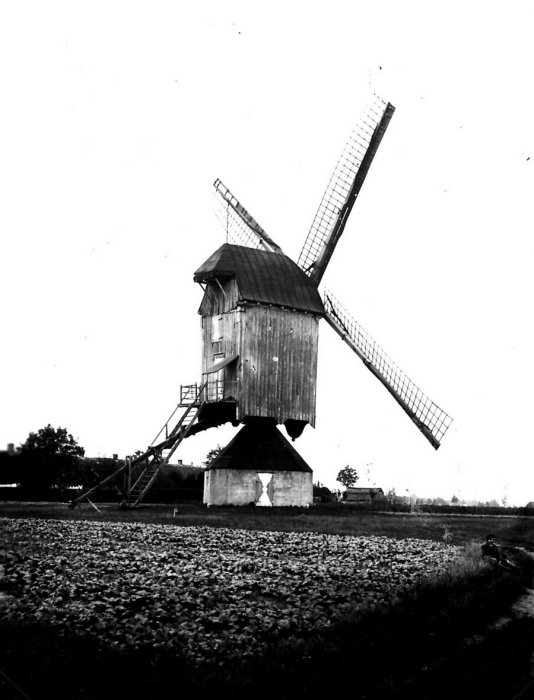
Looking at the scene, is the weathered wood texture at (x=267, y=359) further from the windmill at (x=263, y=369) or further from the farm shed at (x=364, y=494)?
the farm shed at (x=364, y=494)

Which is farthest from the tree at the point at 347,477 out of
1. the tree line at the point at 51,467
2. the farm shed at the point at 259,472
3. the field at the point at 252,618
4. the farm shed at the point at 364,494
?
the field at the point at 252,618

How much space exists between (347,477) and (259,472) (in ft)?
204

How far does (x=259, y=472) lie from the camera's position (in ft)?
135

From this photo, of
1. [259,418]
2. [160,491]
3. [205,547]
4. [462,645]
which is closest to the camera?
[462,645]

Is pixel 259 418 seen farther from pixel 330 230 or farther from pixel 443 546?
pixel 443 546

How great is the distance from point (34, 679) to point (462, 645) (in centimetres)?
647

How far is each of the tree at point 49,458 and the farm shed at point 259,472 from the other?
1404 cm

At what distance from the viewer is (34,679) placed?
477 inches

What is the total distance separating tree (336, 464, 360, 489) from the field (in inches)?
3055

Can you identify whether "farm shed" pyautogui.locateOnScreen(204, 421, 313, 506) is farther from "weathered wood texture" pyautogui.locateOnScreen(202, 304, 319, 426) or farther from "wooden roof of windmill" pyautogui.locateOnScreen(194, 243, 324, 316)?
"wooden roof of windmill" pyautogui.locateOnScreen(194, 243, 324, 316)

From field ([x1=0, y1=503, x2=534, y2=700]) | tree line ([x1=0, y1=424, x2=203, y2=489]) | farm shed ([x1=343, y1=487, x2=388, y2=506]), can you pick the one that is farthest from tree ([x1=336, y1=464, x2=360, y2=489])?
field ([x1=0, y1=503, x2=534, y2=700])

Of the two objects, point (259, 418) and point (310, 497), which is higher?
point (259, 418)

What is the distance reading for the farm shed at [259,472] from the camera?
40.8 metres

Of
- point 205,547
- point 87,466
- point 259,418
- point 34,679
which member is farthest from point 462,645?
A: point 87,466
